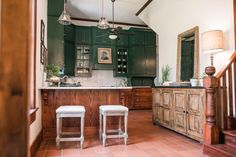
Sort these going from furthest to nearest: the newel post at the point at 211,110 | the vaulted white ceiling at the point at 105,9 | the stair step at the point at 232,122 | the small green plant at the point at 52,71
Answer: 1. the vaulted white ceiling at the point at 105,9
2. the small green plant at the point at 52,71
3. the stair step at the point at 232,122
4. the newel post at the point at 211,110

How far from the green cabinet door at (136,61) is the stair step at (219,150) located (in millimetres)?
4834

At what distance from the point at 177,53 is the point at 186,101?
1582 millimetres

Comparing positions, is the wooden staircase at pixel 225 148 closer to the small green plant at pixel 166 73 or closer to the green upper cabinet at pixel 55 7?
the small green plant at pixel 166 73

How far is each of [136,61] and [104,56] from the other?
123cm

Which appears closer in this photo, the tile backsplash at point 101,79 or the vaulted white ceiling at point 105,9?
the vaulted white ceiling at point 105,9

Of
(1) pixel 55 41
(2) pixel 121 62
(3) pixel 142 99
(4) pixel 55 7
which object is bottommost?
(3) pixel 142 99

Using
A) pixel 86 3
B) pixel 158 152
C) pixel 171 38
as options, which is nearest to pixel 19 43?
pixel 158 152

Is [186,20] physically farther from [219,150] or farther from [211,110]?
[219,150]

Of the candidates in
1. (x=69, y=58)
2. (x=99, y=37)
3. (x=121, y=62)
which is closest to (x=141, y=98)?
(x=121, y=62)

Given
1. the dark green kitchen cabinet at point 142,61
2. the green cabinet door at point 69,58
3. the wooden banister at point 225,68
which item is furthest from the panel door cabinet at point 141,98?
the wooden banister at point 225,68

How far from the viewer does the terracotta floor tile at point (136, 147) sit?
2680 mm

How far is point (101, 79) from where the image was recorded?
729 centimetres

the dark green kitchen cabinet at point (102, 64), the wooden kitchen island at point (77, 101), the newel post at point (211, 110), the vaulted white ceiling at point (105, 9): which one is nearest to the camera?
the newel post at point (211, 110)

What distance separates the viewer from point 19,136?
73 cm
